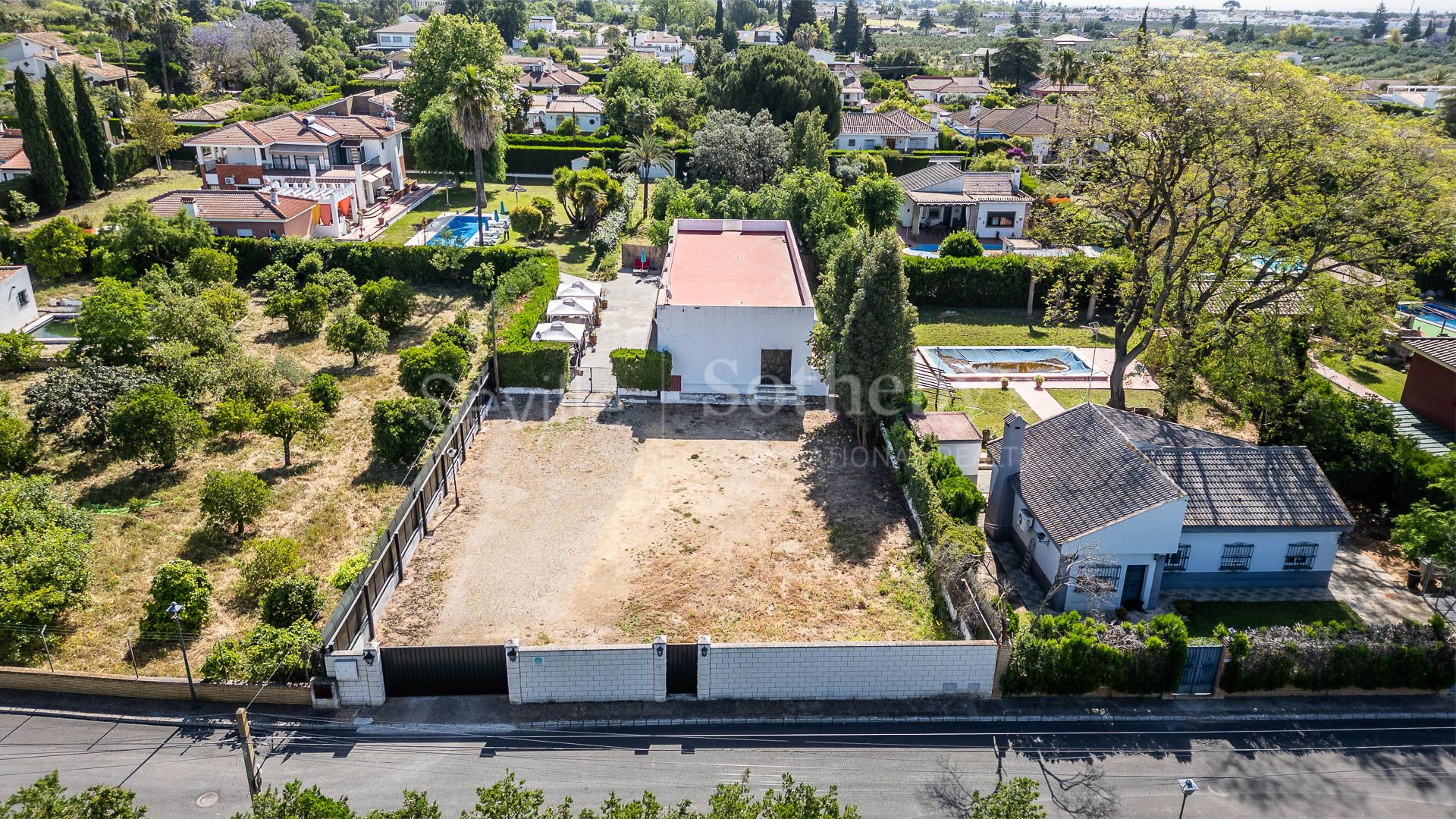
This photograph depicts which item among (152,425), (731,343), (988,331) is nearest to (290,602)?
(152,425)

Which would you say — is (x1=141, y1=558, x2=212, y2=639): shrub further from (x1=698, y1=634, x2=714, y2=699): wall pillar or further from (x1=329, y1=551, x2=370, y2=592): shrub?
(x1=698, y1=634, x2=714, y2=699): wall pillar

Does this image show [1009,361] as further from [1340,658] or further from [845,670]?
[845,670]

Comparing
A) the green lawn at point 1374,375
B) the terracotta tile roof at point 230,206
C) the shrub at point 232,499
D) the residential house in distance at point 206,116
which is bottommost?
the green lawn at point 1374,375

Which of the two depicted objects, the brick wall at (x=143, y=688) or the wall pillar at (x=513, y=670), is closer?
the wall pillar at (x=513, y=670)

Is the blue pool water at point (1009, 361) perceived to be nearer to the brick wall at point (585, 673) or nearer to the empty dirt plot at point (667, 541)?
the empty dirt plot at point (667, 541)

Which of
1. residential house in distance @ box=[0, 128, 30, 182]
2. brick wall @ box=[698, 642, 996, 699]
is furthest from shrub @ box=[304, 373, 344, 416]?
residential house in distance @ box=[0, 128, 30, 182]

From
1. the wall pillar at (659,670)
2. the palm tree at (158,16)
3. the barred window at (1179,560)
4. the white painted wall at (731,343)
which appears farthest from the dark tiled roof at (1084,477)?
the palm tree at (158,16)
